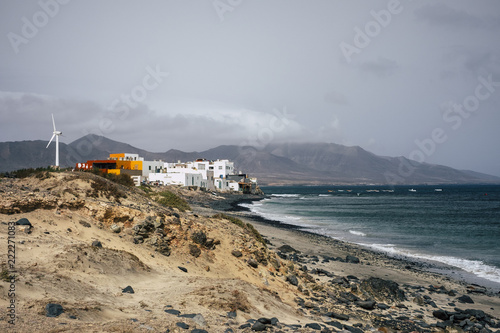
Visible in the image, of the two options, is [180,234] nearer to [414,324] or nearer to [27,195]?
[27,195]

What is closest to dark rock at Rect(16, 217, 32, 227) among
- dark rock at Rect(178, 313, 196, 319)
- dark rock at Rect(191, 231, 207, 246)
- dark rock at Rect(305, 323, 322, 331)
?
dark rock at Rect(191, 231, 207, 246)

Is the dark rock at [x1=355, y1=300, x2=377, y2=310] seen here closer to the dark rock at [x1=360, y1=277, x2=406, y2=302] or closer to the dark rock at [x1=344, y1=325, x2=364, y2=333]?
the dark rock at [x1=360, y1=277, x2=406, y2=302]

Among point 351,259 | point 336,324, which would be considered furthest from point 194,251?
point 351,259

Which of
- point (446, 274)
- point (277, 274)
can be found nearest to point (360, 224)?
point (446, 274)

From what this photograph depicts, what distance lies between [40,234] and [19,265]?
3.50 metres

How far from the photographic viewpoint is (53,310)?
8.14m

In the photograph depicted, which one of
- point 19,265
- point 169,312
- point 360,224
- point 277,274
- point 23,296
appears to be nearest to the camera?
point 23,296

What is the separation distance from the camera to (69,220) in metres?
16.0

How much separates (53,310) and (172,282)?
188 inches

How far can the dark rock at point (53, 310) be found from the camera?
26.4ft

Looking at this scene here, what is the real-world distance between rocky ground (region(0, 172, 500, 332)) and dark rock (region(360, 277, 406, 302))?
0.05 meters

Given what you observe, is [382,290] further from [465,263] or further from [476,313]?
[465,263]

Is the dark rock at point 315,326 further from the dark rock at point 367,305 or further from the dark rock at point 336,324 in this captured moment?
the dark rock at point 367,305

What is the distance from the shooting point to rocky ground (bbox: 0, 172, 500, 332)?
8898 mm
